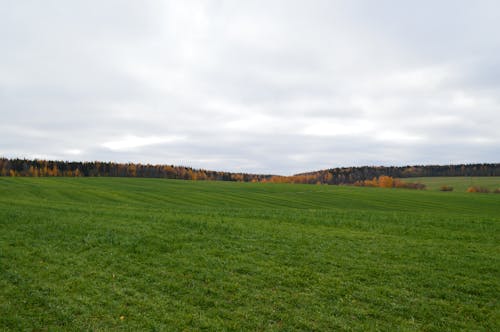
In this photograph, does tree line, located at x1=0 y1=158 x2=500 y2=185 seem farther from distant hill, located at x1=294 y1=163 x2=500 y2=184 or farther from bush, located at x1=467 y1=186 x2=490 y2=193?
bush, located at x1=467 y1=186 x2=490 y2=193

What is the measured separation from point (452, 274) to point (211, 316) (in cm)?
850

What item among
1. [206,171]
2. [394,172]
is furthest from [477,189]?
[206,171]

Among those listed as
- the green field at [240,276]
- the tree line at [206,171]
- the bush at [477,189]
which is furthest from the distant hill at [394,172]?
the green field at [240,276]

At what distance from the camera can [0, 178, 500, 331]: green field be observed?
8086mm

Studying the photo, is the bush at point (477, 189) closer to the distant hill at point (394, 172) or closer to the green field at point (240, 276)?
the distant hill at point (394, 172)

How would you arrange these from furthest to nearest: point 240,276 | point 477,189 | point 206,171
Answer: point 206,171, point 477,189, point 240,276

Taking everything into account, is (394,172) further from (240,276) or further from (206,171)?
(240,276)

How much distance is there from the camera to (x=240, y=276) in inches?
429

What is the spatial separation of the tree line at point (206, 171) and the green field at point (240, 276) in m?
122

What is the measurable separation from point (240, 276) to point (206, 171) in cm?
15510

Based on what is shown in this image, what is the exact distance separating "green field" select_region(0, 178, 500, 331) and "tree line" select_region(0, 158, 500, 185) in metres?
122

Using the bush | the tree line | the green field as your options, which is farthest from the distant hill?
the green field

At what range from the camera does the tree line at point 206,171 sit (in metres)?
125

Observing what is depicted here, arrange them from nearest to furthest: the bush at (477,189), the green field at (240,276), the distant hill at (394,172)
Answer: the green field at (240,276)
the bush at (477,189)
the distant hill at (394,172)
